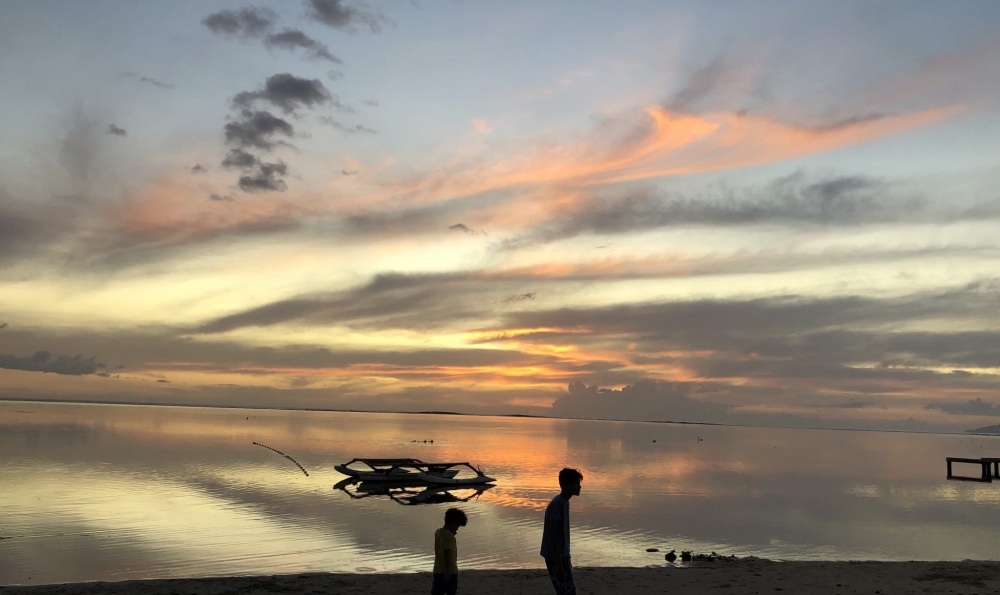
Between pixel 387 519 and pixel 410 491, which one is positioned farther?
pixel 410 491

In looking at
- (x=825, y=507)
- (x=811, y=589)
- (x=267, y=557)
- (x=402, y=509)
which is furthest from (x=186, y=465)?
(x=811, y=589)

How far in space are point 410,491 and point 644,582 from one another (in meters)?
36.6

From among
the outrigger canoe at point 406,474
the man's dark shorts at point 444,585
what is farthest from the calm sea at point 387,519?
the man's dark shorts at point 444,585

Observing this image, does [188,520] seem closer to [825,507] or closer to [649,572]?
[649,572]

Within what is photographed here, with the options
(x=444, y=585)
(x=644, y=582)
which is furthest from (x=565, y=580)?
(x=644, y=582)

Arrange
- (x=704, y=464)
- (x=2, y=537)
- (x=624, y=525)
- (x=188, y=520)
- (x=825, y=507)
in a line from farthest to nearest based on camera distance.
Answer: (x=704, y=464) → (x=825, y=507) → (x=624, y=525) → (x=188, y=520) → (x=2, y=537)

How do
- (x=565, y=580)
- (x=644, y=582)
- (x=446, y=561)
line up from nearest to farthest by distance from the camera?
(x=565, y=580)
(x=446, y=561)
(x=644, y=582)

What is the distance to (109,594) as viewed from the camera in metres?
15.4

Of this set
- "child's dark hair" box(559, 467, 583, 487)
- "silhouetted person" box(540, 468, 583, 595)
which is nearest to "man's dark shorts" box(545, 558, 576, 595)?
"silhouetted person" box(540, 468, 583, 595)

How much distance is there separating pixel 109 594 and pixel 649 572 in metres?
12.7

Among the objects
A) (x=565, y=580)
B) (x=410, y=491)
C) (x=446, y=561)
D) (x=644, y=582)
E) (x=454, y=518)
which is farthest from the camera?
(x=410, y=491)

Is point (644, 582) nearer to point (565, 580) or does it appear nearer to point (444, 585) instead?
point (444, 585)

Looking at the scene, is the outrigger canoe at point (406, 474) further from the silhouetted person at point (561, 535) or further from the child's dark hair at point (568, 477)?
the child's dark hair at point (568, 477)

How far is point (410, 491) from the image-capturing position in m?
52.7
